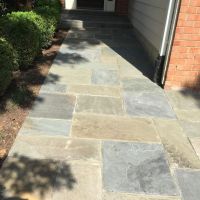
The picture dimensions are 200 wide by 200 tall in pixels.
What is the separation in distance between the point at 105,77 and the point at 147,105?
4.83 feet

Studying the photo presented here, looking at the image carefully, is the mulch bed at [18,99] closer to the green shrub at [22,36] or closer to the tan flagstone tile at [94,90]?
the green shrub at [22,36]

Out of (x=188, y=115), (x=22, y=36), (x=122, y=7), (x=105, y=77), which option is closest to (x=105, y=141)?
(x=188, y=115)

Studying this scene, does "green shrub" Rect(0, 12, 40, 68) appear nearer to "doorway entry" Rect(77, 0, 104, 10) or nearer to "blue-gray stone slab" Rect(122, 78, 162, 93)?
"blue-gray stone slab" Rect(122, 78, 162, 93)

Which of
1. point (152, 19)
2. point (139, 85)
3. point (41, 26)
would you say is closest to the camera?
point (139, 85)

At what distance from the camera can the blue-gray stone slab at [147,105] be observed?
4863 mm

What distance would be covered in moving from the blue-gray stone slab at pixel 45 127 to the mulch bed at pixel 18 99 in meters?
0.11

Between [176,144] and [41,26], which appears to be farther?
[41,26]

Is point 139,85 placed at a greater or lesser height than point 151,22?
lesser

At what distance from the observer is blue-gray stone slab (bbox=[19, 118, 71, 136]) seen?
13.5ft

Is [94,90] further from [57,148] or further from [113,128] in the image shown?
[57,148]

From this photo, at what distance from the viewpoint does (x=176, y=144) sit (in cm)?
407

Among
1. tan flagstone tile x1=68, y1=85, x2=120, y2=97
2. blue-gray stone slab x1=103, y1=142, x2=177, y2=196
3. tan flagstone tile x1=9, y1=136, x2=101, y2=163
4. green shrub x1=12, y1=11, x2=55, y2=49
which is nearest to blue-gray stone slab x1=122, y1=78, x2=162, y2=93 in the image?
tan flagstone tile x1=68, y1=85, x2=120, y2=97

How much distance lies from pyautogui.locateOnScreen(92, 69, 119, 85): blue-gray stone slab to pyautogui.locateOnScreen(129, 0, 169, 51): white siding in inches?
42.7

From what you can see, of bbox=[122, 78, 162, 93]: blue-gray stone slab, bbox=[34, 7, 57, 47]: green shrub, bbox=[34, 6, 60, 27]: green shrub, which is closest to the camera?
bbox=[122, 78, 162, 93]: blue-gray stone slab
